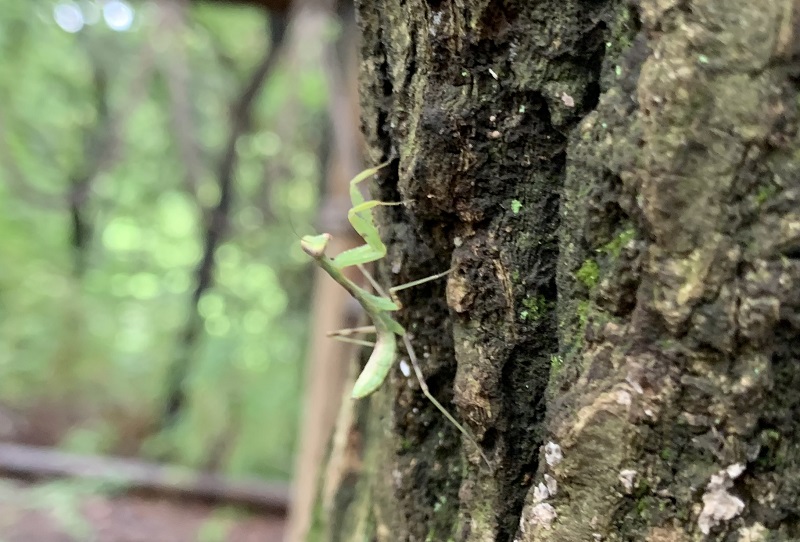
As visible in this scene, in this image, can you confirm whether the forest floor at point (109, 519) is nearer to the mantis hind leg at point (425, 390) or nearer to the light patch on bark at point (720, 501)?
the mantis hind leg at point (425, 390)

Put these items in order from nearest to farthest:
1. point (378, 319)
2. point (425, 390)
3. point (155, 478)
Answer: point (425, 390), point (378, 319), point (155, 478)

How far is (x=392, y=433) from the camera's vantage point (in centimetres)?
121

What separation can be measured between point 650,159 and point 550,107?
208mm

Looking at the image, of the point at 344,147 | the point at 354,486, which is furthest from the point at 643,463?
the point at 344,147

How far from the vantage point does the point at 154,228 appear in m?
6.91

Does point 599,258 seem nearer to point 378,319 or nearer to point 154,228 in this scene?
point 378,319

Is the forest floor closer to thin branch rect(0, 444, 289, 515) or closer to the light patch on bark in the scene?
thin branch rect(0, 444, 289, 515)

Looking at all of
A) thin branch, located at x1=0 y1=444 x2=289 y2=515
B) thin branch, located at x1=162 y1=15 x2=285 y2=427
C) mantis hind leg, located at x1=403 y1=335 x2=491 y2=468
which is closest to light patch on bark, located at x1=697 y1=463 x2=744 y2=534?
mantis hind leg, located at x1=403 y1=335 x2=491 y2=468

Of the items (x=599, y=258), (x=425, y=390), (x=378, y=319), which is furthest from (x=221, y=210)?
(x=599, y=258)

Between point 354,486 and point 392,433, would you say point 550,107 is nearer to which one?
point 392,433

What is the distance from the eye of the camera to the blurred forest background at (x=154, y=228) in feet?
13.0

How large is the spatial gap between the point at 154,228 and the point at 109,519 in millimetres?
3387

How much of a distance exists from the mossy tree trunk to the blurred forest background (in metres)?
2.35

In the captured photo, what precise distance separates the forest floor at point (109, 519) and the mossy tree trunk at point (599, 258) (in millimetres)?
4087
